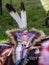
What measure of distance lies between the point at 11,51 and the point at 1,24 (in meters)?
7.41

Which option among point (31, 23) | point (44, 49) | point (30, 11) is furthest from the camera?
point (30, 11)

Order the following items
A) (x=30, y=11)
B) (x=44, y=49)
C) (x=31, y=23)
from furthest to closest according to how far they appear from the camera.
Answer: (x=30, y=11) < (x=31, y=23) < (x=44, y=49)

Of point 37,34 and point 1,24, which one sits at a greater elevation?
point 37,34

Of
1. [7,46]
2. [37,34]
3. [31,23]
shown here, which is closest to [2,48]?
[7,46]

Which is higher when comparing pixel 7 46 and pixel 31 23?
pixel 7 46

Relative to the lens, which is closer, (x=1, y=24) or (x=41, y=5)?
(x=1, y=24)

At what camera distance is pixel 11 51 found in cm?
396

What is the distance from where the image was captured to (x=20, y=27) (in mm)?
4031

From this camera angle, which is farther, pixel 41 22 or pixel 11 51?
pixel 41 22

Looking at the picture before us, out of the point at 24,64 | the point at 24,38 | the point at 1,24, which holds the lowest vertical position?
the point at 1,24

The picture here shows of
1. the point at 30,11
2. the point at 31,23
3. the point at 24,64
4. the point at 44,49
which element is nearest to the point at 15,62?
the point at 24,64

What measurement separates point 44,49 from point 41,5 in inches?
372

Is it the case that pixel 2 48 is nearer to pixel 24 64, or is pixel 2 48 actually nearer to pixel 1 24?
pixel 24 64

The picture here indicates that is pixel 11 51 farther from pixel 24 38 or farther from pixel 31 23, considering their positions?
pixel 31 23
